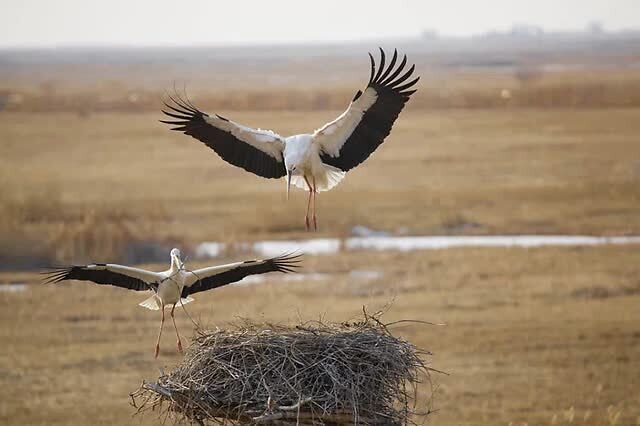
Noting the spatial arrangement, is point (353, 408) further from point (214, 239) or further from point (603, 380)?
point (214, 239)

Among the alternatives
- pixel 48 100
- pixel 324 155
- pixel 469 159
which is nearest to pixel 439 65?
pixel 48 100

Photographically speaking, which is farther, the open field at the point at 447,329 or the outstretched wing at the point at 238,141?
the open field at the point at 447,329

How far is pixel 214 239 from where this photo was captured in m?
29.6

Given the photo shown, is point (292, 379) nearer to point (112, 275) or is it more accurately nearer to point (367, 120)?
point (112, 275)

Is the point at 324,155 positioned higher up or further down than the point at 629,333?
higher up

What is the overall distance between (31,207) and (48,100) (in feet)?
149

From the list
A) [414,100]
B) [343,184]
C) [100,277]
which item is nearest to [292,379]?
[100,277]

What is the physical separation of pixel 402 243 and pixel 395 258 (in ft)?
8.83

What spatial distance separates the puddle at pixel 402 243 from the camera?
91.6 feet

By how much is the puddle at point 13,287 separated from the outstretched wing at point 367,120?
48.8ft

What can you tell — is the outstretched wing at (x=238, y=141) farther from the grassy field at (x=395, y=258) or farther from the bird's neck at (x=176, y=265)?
the grassy field at (x=395, y=258)

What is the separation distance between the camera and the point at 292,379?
8555mm

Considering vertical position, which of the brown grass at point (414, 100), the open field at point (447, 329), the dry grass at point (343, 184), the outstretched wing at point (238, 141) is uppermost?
the brown grass at point (414, 100)

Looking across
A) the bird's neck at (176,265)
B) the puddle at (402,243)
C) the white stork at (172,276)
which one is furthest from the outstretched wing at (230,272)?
the puddle at (402,243)
